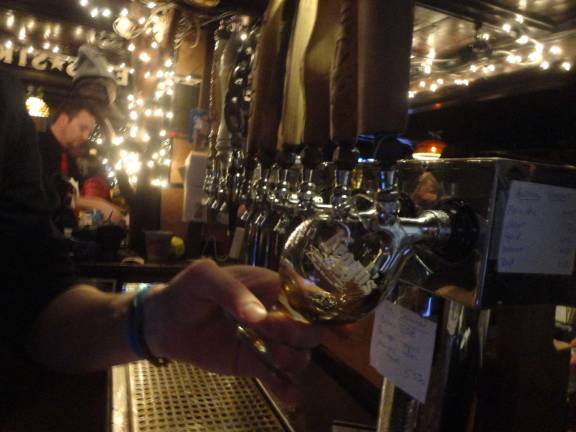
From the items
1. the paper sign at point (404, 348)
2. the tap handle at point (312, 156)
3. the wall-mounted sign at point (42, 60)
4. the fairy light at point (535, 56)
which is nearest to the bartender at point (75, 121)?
the wall-mounted sign at point (42, 60)

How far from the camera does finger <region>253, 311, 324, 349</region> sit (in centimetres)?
46

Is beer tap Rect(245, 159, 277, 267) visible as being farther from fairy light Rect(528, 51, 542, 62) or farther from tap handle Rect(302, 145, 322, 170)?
fairy light Rect(528, 51, 542, 62)

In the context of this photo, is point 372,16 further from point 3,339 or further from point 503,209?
point 3,339

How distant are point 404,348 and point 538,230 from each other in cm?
28

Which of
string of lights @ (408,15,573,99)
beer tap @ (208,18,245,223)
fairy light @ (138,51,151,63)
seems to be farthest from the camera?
fairy light @ (138,51,151,63)

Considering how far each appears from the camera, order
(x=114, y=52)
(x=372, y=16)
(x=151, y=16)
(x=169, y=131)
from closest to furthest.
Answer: (x=372, y=16) → (x=151, y=16) → (x=169, y=131) → (x=114, y=52)

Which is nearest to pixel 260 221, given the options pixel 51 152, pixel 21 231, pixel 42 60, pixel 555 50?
pixel 21 231

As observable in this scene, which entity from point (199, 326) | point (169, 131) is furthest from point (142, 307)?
point (169, 131)

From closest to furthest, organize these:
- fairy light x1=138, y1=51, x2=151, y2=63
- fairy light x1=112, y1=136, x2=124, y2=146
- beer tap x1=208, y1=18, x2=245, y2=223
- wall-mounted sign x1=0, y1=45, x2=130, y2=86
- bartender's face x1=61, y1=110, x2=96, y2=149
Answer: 1. beer tap x1=208, y1=18, x2=245, y2=223
2. bartender's face x1=61, y1=110, x2=96, y2=149
3. fairy light x1=138, y1=51, x2=151, y2=63
4. fairy light x1=112, y1=136, x2=124, y2=146
5. wall-mounted sign x1=0, y1=45, x2=130, y2=86

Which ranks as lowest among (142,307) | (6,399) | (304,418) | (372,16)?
(6,399)

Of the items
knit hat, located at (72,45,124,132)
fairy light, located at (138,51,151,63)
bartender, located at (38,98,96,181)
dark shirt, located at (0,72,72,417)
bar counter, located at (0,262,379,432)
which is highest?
fairy light, located at (138,51,151,63)

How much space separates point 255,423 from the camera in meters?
0.95

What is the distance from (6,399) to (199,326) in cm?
136

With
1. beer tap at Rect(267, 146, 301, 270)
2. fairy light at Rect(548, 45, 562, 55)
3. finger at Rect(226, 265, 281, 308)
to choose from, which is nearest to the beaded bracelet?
finger at Rect(226, 265, 281, 308)
